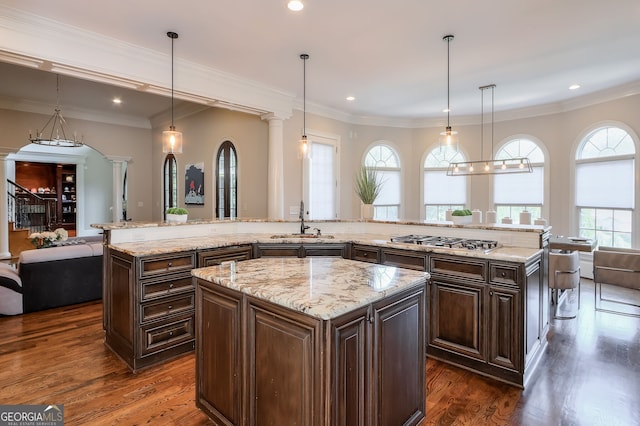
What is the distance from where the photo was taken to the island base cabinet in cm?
142

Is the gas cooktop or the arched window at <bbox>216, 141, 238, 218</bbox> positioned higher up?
the arched window at <bbox>216, 141, 238, 218</bbox>

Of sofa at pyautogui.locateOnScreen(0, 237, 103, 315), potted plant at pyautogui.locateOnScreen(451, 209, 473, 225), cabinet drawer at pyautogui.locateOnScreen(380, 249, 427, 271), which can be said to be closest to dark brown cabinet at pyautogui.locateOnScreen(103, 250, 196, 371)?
sofa at pyautogui.locateOnScreen(0, 237, 103, 315)

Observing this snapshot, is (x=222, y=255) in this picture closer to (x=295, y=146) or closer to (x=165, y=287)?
(x=165, y=287)

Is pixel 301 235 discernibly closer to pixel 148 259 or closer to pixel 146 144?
pixel 148 259

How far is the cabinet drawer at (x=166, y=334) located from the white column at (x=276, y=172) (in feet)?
7.81

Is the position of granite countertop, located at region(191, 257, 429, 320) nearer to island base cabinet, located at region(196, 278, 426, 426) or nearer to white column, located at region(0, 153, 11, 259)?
island base cabinet, located at region(196, 278, 426, 426)

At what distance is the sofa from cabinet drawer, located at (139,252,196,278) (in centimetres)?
222

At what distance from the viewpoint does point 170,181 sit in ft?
24.7

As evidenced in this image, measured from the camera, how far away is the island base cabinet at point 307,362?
55.7 inches

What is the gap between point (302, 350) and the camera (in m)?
1.45

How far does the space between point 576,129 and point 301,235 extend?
5185 millimetres

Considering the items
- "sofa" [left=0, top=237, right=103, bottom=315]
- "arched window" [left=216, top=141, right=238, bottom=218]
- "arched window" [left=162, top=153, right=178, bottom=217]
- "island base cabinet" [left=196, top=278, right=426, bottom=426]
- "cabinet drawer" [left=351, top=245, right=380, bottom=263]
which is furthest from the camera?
"arched window" [left=162, top=153, right=178, bottom=217]

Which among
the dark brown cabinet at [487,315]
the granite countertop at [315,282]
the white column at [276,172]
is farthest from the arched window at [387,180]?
the granite countertop at [315,282]

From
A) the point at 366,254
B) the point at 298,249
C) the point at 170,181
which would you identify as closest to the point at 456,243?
the point at 366,254
